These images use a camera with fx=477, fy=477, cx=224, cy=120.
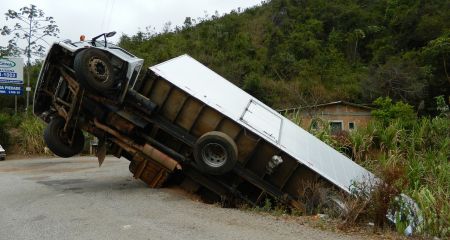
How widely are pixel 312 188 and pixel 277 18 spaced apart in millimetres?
58568

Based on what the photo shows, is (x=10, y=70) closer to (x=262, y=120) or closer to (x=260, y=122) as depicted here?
(x=262, y=120)

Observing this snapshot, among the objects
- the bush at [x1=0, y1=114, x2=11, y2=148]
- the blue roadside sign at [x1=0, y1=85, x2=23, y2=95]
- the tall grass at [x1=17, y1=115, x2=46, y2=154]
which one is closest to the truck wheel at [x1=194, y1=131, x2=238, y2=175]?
the tall grass at [x1=17, y1=115, x2=46, y2=154]

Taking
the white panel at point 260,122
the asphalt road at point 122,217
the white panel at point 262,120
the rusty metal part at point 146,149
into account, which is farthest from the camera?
the rusty metal part at point 146,149

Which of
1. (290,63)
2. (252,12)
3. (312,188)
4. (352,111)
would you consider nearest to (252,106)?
(312,188)

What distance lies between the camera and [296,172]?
8.59 metres

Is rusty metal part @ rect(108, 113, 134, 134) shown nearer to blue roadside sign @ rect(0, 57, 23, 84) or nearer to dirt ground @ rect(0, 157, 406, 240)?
dirt ground @ rect(0, 157, 406, 240)

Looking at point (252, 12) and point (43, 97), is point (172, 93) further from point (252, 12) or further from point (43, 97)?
point (252, 12)

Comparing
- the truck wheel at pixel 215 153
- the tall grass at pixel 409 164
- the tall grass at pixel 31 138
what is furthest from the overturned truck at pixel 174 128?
the tall grass at pixel 31 138

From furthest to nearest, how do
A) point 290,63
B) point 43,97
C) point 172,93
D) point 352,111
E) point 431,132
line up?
point 290,63
point 352,111
point 431,132
point 43,97
point 172,93

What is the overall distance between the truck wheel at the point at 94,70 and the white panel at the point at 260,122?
34.0 inches

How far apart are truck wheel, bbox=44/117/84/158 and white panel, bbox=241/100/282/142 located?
11.5 ft

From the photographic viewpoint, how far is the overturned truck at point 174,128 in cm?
856

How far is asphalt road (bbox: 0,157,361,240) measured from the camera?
605 cm

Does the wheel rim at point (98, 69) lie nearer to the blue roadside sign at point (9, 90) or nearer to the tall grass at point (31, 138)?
the tall grass at point (31, 138)
